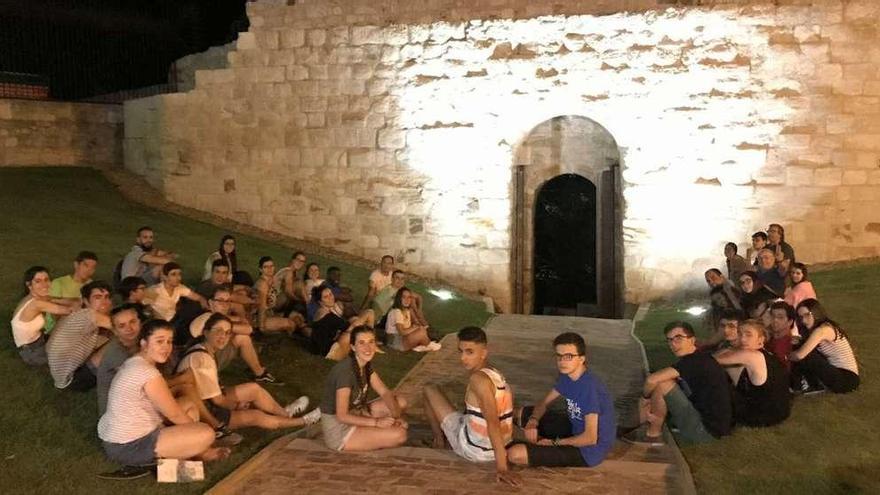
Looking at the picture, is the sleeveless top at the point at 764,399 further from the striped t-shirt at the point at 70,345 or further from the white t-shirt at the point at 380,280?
the striped t-shirt at the point at 70,345

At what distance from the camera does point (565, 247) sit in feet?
64.8

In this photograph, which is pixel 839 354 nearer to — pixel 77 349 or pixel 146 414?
pixel 146 414

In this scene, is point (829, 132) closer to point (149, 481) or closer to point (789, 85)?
point (789, 85)

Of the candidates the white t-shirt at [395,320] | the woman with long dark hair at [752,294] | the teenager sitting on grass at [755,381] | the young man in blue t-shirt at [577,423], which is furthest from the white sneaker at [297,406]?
the woman with long dark hair at [752,294]

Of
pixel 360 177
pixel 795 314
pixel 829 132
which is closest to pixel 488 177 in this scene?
pixel 360 177

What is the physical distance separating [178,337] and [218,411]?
143cm

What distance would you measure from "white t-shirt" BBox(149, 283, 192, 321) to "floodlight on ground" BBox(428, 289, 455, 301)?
4.95 meters

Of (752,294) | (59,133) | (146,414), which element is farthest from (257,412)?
(59,133)

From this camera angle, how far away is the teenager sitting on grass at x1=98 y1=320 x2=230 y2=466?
4.80 m

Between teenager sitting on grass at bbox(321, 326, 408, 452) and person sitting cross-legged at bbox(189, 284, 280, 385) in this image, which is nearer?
teenager sitting on grass at bbox(321, 326, 408, 452)

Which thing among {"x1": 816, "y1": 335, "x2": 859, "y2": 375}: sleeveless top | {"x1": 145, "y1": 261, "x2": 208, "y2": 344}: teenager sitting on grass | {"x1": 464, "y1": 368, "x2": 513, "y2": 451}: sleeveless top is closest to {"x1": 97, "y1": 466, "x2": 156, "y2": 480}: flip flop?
{"x1": 464, "y1": 368, "x2": 513, "y2": 451}: sleeveless top

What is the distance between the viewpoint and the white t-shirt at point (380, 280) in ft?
32.1

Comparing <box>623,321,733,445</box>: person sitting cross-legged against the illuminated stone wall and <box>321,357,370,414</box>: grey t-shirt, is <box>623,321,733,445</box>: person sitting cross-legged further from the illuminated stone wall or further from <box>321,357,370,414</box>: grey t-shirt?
the illuminated stone wall

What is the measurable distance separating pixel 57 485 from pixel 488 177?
8.71 meters
